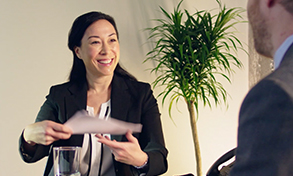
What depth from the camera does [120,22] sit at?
341cm

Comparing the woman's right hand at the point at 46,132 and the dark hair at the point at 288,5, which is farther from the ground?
the dark hair at the point at 288,5

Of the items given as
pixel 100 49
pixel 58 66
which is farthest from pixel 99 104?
pixel 58 66

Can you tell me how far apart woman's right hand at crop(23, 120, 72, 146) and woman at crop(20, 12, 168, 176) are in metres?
0.02

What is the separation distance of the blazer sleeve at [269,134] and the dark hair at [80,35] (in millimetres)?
1742

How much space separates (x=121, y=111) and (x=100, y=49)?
41 cm

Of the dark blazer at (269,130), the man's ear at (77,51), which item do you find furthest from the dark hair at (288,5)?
the man's ear at (77,51)

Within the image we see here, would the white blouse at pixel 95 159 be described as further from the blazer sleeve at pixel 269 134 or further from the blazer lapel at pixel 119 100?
the blazer sleeve at pixel 269 134

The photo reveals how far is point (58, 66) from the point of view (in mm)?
3285

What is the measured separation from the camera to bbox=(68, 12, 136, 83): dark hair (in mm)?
2160

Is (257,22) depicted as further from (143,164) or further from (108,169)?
(108,169)

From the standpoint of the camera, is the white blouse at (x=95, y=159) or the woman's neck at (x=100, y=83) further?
the woman's neck at (x=100, y=83)

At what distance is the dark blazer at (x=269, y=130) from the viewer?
527mm

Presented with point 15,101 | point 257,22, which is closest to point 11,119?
point 15,101

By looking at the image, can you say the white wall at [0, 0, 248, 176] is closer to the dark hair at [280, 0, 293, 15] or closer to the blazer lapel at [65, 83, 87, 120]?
the blazer lapel at [65, 83, 87, 120]
